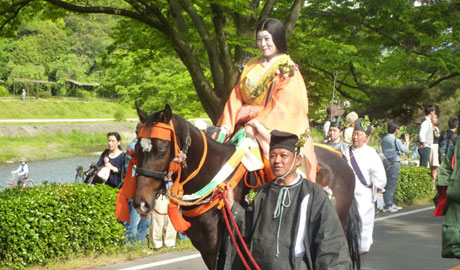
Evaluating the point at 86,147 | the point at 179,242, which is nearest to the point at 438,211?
the point at 179,242

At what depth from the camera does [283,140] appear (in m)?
3.73

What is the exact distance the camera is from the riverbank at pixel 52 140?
3862 centimetres

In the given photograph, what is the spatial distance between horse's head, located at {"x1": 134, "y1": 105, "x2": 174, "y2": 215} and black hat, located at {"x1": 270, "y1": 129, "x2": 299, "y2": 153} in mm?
1422

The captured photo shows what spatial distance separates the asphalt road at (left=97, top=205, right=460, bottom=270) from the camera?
8391mm

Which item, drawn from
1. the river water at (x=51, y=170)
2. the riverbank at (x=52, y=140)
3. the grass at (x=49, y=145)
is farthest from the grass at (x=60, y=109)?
the river water at (x=51, y=170)

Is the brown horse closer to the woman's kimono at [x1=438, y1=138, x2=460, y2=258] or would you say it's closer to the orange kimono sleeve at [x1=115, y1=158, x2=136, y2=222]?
the orange kimono sleeve at [x1=115, y1=158, x2=136, y2=222]

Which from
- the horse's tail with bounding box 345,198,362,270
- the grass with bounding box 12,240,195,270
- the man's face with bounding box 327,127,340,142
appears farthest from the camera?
the man's face with bounding box 327,127,340,142

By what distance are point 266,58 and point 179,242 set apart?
194 inches

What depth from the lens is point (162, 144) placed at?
4922mm

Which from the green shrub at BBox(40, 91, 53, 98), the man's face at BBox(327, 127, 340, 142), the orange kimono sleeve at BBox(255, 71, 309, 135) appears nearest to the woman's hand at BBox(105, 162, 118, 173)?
the man's face at BBox(327, 127, 340, 142)

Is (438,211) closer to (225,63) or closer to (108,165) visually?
(108,165)

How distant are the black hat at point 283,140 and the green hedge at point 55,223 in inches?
194

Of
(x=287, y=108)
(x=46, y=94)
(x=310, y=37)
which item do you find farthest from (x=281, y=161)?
(x=46, y=94)

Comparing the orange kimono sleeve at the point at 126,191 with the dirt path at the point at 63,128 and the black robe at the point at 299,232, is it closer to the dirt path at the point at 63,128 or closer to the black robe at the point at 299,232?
the black robe at the point at 299,232
